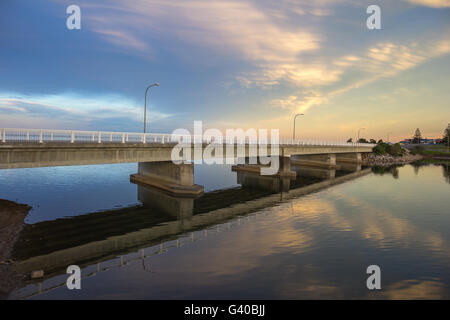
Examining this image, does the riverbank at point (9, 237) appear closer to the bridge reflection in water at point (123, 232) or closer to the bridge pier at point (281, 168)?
the bridge reflection in water at point (123, 232)

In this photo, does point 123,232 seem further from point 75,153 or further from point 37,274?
point 75,153

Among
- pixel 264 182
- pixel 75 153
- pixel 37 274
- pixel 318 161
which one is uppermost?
pixel 75 153

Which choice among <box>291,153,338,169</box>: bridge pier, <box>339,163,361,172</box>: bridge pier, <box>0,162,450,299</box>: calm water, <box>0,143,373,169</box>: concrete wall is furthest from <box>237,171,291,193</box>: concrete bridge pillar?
<box>339,163,361,172</box>: bridge pier

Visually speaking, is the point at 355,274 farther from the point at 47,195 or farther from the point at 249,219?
the point at 47,195

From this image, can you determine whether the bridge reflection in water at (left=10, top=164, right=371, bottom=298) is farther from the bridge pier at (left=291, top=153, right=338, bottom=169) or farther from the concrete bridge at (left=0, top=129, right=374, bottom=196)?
the bridge pier at (left=291, top=153, right=338, bottom=169)

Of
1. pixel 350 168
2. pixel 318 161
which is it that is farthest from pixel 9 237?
pixel 350 168

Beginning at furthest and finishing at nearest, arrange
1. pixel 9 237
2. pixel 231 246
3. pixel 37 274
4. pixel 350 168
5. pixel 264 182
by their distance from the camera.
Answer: pixel 350 168, pixel 264 182, pixel 231 246, pixel 9 237, pixel 37 274

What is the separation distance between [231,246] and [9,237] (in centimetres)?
1412

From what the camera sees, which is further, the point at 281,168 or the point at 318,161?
the point at 318,161

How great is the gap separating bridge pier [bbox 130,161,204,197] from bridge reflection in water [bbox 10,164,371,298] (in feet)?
3.29

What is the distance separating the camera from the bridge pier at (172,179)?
111ft

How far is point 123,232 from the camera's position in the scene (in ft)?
65.8

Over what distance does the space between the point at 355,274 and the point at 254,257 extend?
Result: 5326 millimetres
